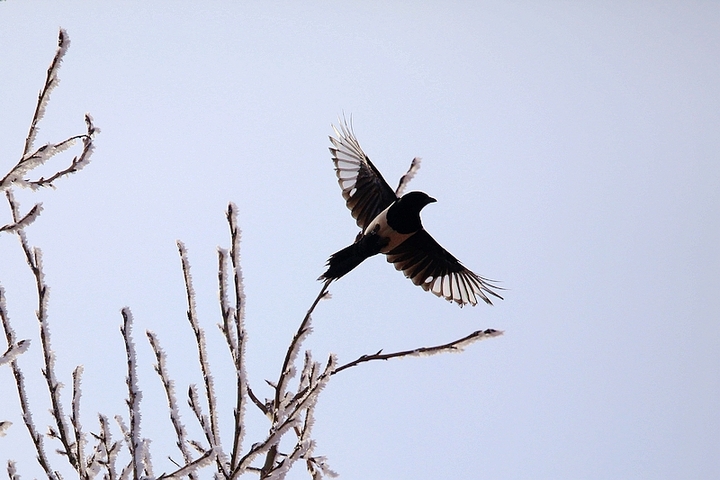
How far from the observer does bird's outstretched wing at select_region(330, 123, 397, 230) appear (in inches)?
192

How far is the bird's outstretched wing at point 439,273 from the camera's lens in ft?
15.4

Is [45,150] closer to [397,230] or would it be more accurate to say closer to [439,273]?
[397,230]

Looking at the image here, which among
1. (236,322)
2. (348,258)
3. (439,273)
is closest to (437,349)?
(236,322)

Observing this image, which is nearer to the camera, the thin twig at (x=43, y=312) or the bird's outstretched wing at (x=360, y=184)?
the thin twig at (x=43, y=312)

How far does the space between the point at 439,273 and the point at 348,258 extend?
1.12m

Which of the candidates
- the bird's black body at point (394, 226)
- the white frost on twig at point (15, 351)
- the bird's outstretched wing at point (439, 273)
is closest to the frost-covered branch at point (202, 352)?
the white frost on twig at point (15, 351)

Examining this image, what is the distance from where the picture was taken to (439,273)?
4.80m

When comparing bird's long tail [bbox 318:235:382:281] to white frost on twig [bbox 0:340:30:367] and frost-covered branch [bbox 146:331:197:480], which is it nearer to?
frost-covered branch [bbox 146:331:197:480]

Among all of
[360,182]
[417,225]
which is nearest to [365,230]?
[417,225]

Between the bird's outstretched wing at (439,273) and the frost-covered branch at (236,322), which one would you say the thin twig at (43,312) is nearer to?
the frost-covered branch at (236,322)

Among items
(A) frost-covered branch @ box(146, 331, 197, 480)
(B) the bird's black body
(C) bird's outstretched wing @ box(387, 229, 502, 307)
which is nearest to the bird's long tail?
(B) the bird's black body

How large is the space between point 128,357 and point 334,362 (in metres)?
0.63

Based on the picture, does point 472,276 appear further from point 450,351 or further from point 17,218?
point 17,218

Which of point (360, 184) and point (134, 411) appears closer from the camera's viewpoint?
point (134, 411)
